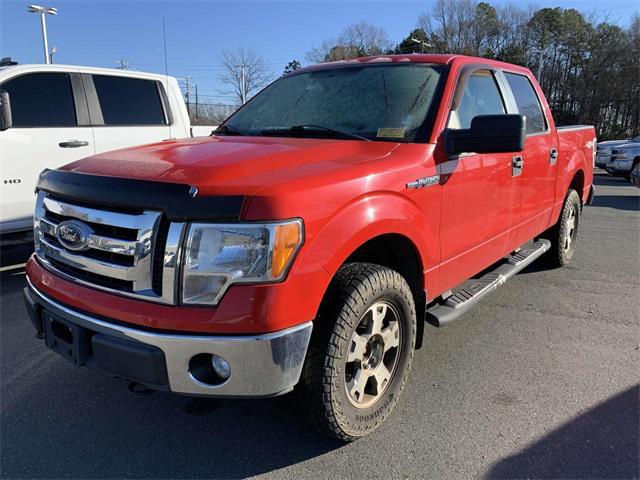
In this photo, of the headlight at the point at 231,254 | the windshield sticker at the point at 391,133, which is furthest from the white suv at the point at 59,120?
the headlight at the point at 231,254

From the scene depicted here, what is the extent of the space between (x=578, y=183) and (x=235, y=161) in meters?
4.68

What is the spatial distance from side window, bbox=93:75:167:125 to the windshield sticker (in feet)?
13.6

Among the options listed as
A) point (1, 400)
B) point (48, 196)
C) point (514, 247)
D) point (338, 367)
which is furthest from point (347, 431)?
point (514, 247)

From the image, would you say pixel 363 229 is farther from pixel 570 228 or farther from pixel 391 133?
pixel 570 228

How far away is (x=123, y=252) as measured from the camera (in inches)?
81.9

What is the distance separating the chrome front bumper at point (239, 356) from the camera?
1953 millimetres

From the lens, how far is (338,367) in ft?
7.35

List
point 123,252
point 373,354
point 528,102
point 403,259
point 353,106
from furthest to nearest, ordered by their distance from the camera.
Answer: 1. point 528,102
2. point 353,106
3. point 403,259
4. point 373,354
5. point 123,252

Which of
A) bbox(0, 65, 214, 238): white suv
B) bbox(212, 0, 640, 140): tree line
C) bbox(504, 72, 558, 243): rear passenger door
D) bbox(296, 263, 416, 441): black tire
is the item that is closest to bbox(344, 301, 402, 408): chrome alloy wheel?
bbox(296, 263, 416, 441): black tire

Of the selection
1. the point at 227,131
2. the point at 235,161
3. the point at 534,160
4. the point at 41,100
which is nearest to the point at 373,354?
the point at 235,161

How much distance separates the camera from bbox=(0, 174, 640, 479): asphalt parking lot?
235 centimetres

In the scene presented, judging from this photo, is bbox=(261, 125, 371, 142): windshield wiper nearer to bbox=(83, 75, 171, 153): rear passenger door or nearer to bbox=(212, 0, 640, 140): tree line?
bbox=(83, 75, 171, 153): rear passenger door

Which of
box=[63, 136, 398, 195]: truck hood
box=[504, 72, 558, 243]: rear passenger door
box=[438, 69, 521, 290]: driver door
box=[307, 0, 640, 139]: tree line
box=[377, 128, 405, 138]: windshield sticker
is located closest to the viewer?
box=[63, 136, 398, 195]: truck hood

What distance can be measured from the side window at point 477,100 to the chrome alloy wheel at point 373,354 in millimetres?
1264
